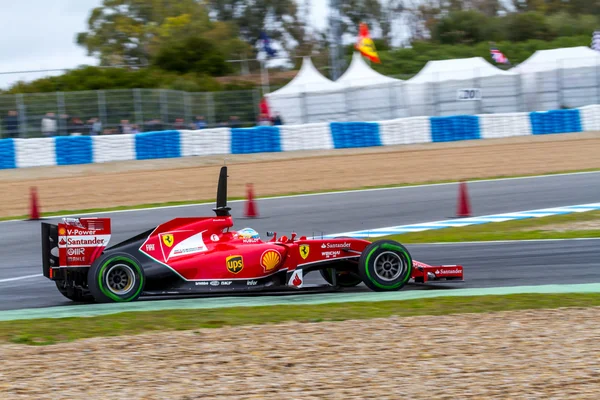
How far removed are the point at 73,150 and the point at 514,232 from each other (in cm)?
1425

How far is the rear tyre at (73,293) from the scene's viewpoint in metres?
8.70

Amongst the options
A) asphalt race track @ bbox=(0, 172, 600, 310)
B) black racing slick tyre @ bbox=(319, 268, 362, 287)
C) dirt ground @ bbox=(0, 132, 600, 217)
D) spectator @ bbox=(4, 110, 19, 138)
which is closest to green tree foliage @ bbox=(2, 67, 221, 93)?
spectator @ bbox=(4, 110, 19, 138)

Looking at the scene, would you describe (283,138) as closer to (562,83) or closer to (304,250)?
(562,83)

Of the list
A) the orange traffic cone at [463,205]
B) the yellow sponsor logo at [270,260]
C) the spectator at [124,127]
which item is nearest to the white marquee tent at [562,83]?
the spectator at [124,127]

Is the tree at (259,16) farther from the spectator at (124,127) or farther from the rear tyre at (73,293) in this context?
the rear tyre at (73,293)

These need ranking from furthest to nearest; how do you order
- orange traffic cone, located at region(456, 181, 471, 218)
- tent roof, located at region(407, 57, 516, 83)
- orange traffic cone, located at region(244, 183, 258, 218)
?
1. tent roof, located at region(407, 57, 516, 83)
2. orange traffic cone, located at region(244, 183, 258, 218)
3. orange traffic cone, located at region(456, 181, 471, 218)

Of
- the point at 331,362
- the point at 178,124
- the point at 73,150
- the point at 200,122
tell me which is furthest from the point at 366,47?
the point at 331,362

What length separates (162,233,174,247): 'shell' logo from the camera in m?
8.64

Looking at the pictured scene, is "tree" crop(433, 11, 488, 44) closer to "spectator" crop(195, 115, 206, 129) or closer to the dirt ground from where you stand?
the dirt ground

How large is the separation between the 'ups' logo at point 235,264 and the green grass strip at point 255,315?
2.77ft

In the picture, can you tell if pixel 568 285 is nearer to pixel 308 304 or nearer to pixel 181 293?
pixel 308 304

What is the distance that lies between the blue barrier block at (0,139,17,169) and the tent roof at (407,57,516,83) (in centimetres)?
1503

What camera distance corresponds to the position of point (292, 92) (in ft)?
99.6

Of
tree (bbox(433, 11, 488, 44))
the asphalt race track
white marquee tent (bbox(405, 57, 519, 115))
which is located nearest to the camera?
the asphalt race track
